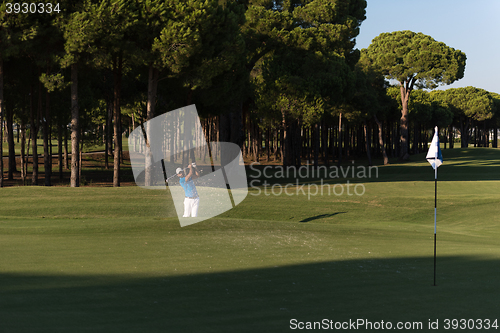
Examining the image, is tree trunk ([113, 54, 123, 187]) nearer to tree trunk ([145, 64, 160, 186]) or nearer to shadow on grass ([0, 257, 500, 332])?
tree trunk ([145, 64, 160, 186])

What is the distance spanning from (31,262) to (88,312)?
11.5ft

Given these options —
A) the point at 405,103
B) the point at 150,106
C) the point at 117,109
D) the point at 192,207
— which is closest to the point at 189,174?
the point at 192,207

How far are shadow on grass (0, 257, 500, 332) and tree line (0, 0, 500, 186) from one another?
18058 millimetres

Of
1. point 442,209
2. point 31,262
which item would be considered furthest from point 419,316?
point 442,209

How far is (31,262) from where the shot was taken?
8.36 meters

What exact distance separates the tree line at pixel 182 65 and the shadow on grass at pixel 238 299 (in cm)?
1806

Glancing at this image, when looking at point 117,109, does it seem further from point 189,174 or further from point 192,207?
point 189,174

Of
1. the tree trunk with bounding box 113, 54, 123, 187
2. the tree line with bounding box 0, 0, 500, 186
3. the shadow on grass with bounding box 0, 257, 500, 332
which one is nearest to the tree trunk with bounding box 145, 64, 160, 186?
the tree line with bounding box 0, 0, 500, 186

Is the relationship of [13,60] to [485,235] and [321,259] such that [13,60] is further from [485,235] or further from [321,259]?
[485,235]

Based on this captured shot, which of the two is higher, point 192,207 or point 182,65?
point 182,65

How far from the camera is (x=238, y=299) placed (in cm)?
641

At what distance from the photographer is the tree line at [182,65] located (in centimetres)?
2298

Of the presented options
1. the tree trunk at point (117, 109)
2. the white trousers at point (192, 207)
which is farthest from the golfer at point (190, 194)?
the tree trunk at point (117, 109)

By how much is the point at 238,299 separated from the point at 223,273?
5.78 feet
